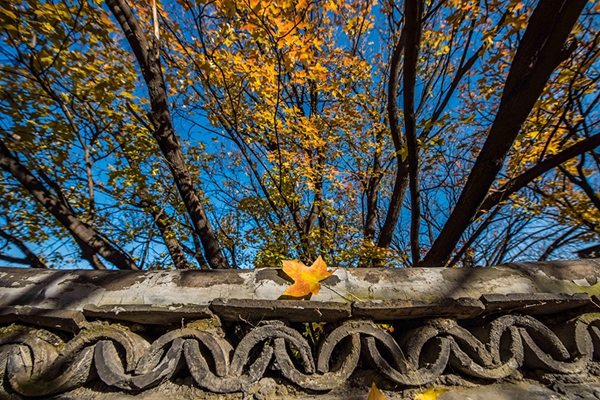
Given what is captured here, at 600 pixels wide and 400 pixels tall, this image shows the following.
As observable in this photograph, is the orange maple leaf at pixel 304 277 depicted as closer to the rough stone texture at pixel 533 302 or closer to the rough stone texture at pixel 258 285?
the rough stone texture at pixel 258 285

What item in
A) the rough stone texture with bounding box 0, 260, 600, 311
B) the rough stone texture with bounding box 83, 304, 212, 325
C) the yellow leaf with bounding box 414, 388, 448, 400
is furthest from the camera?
the rough stone texture with bounding box 0, 260, 600, 311

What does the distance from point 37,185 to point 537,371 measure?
4.60 meters

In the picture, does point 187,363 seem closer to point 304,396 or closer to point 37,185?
point 304,396

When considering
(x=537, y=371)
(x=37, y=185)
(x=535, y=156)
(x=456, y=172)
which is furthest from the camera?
(x=456, y=172)

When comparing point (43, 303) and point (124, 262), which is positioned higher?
point (124, 262)

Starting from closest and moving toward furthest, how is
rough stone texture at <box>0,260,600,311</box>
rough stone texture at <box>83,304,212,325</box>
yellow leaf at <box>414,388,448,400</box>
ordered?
1. yellow leaf at <box>414,388,448,400</box>
2. rough stone texture at <box>83,304,212,325</box>
3. rough stone texture at <box>0,260,600,311</box>

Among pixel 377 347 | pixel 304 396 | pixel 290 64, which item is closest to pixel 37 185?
pixel 290 64

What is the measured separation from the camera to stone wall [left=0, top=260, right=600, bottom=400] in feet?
3.34

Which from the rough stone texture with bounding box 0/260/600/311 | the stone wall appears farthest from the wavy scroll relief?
the rough stone texture with bounding box 0/260/600/311

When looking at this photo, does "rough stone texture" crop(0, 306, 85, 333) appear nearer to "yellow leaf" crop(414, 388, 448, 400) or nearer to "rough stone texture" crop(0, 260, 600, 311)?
"rough stone texture" crop(0, 260, 600, 311)

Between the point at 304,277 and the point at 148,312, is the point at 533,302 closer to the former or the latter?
the point at 304,277

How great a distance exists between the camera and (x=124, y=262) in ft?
11.3

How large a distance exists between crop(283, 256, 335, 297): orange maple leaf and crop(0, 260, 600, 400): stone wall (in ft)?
0.12

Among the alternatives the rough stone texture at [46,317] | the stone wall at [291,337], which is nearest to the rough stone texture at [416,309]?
the stone wall at [291,337]
